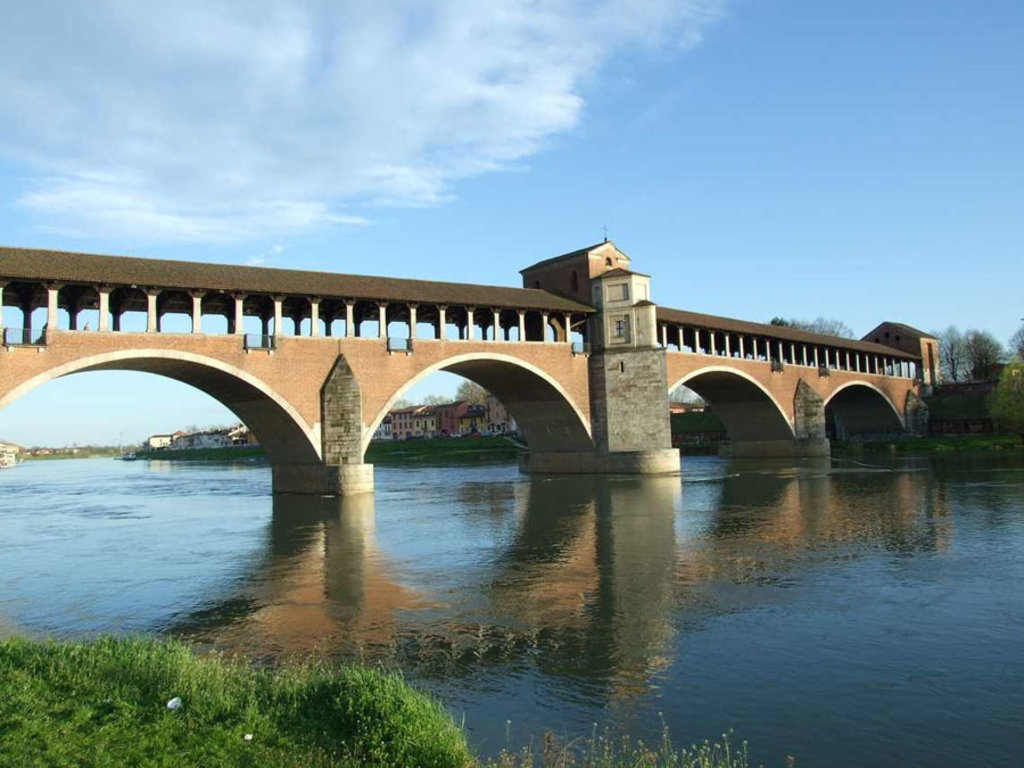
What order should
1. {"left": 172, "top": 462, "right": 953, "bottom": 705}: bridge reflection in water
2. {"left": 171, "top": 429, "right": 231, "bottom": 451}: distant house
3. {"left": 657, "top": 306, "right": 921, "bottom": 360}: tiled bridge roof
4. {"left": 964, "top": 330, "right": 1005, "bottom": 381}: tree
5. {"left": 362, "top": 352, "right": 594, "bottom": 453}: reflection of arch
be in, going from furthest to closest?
{"left": 171, "top": 429, "right": 231, "bottom": 451}: distant house
{"left": 964, "top": 330, "right": 1005, "bottom": 381}: tree
{"left": 657, "top": 306, "right": 921, "bottom": 360}: tiled bridge roof
{"left": 362, "top": 352, "right": 594, "bottom": 453}: reflection of arch
{"left": 172, "top": 462, "right": 953, "bottom": 705}: bridge reflection in water

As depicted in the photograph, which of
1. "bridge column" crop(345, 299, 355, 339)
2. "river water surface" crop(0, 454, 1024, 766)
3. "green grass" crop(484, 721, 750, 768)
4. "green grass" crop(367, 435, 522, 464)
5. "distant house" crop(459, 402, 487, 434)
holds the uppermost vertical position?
"bridge column" crop(345, 299, 355, 339)

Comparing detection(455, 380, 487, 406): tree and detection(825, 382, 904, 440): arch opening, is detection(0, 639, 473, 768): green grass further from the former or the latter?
detection(455, 380, 487, 406): tree

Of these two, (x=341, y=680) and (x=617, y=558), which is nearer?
(x=341, y=680)

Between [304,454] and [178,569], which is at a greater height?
[304,454]

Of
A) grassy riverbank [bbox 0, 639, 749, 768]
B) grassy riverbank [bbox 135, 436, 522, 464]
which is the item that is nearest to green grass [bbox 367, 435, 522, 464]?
grassy riverbank [bbox 135, 436, 522, 464]

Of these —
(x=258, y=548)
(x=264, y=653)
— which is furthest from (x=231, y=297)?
(x=264, y=653)

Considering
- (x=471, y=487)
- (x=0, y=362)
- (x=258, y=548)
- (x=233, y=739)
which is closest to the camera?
(x=233, y=739)

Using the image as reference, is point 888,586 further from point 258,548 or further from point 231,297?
point 231,297

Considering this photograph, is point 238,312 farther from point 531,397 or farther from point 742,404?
point 742,404

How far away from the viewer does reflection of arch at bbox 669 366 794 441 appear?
54.4m

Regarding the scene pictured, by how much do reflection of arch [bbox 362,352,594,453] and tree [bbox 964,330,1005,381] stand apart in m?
82.2

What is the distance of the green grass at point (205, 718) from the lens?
19.1 feet

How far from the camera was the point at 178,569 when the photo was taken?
1756cm

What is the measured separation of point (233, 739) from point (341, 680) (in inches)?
47.6
